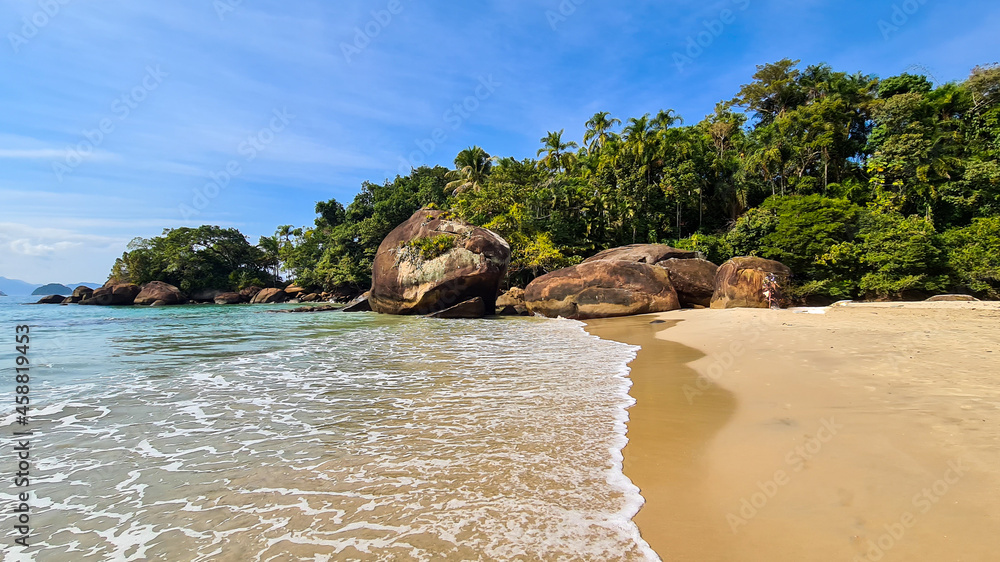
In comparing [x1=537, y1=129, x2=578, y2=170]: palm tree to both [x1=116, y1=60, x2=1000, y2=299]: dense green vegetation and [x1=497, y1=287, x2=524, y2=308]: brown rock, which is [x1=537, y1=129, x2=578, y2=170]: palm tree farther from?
[x1=497, y1=287, x2=524, y2=308]: brown rock

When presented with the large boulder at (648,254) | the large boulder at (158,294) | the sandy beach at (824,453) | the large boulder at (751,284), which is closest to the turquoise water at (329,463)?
the sandy beach at (824,453)

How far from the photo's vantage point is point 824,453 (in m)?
2.97

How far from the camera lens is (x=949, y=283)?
15.4 metres

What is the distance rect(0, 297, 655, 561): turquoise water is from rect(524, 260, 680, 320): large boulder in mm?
8456

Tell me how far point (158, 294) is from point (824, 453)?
4757cm

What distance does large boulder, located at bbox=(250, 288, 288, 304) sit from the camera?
3991 centimetres

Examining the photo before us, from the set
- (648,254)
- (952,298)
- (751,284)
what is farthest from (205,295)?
(952,298)

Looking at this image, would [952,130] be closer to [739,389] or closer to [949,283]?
[949,283]

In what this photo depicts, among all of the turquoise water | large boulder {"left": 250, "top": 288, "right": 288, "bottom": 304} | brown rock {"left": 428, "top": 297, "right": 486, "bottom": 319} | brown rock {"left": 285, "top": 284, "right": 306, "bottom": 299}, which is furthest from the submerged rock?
large boulder {"left": 250, "top": 288, "right": 288, "bottom": 304}

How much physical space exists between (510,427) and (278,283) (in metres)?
50.2

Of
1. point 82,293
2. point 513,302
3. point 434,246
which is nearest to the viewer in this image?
point 434,246

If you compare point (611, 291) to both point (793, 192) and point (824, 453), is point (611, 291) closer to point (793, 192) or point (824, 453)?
point (824, 453)

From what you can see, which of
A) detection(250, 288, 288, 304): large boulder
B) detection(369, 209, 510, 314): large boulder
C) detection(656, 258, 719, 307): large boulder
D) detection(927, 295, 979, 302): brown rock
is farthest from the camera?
detection(250, 288, 288, 304): large boulder

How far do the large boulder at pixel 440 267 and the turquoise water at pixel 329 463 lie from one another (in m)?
10.7
